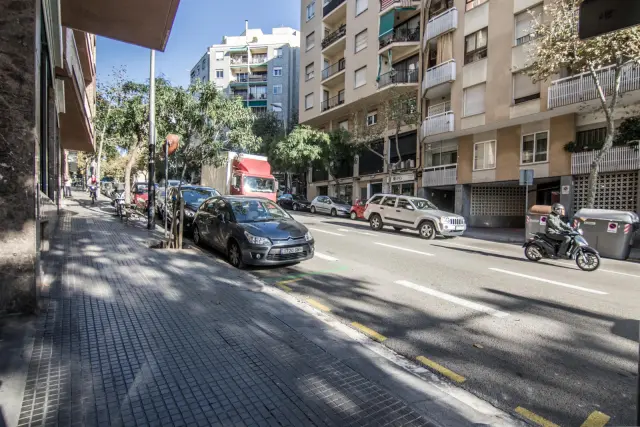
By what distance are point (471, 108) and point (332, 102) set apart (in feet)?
51.7

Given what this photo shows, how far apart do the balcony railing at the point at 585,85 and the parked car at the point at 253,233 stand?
14.0 metres

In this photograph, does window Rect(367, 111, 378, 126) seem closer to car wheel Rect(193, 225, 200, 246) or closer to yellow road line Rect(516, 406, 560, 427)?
car wheel Rect(193, 225, 200, 246)

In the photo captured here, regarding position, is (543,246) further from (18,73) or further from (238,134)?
(238,134)

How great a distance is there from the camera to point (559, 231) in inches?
365

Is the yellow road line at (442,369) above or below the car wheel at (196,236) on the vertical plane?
below

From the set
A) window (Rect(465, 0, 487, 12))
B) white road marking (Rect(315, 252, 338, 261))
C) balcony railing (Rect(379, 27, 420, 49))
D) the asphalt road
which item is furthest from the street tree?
balcony railing (Rect(379, 27, 420, 49))

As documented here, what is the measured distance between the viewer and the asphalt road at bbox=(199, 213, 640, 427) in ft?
10.6

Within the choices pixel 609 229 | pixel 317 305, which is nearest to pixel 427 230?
pixel 609 229

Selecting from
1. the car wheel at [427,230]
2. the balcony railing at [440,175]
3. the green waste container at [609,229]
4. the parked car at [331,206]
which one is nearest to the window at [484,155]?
the balcony railing at [440,175]

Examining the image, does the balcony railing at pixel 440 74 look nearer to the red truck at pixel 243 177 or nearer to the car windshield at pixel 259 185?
the red truck at pixel 243 177

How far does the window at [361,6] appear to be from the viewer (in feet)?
96.4

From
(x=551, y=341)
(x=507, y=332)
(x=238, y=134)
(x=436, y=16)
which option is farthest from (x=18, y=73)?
(x=436, y=16)

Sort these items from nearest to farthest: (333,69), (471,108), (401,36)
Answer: (471,108) < (401,36) < (333,69)

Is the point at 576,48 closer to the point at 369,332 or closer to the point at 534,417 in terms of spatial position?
the point at 369,332
